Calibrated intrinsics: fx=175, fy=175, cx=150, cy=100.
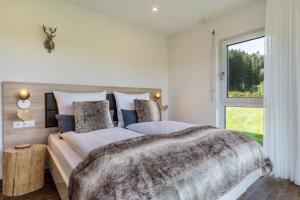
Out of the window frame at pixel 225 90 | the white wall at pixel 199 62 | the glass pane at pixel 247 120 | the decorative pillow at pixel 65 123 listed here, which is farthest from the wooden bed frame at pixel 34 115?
→ the white wall at pixel 199 62

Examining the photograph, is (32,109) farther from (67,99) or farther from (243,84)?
(243,84)

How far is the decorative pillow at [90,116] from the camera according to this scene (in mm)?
2113

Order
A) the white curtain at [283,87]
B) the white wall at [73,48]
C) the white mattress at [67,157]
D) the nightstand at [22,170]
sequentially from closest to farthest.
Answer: the white mattress at [67,157] < the nightstand at [22,170] < the white curtain at [283,87] < the white wall at [73,48]

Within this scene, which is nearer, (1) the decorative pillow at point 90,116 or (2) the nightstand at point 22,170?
(2) the nightstand at point 22,170

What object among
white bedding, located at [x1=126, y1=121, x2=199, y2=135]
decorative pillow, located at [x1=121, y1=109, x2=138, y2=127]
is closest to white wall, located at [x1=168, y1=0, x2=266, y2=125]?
white bedding, located at [x1=126, y1=121, x2=199, y2=135]

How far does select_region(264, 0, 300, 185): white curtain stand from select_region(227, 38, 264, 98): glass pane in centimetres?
29

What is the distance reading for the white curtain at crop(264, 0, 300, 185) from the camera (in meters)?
2.09

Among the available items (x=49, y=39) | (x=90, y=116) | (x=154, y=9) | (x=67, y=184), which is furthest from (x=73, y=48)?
(x=67, y=184)

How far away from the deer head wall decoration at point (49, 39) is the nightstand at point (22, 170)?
134cm

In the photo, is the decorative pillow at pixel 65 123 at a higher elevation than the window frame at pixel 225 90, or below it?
below

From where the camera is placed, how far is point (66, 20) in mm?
2600

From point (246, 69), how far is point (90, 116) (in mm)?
2448

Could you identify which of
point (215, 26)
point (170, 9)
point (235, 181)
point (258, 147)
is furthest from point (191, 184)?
point (215, 26)

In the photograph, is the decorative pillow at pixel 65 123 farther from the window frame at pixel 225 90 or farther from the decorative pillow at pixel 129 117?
the window frame at pixel 225 90
